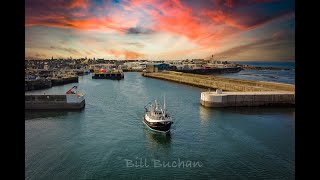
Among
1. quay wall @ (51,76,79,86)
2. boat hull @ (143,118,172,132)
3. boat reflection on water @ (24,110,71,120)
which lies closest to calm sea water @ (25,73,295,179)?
boat reflection on water @ (24,110,71,120)

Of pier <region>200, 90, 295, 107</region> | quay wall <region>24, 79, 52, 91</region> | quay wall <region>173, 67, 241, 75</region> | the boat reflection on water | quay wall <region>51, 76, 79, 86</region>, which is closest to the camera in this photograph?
the boat reflection on water

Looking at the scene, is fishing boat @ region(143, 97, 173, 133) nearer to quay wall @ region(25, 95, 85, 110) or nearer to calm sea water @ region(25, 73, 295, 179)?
calm sea water @ region(25, 73, 295, 179)

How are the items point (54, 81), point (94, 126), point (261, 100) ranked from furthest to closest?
1. point (54, 81)
2. point (261, 100)
3. point (94, 126)

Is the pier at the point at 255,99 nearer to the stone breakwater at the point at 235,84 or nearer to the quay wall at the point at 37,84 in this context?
the stone breakwater at the point at 235,84

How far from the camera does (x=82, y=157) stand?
9.61 meters

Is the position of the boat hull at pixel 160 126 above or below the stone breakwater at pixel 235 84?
below

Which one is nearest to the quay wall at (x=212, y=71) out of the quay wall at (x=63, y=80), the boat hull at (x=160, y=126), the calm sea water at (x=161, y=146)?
the quay wall at (x=63, y=80)

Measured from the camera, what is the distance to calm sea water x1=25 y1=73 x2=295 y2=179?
8.47 m

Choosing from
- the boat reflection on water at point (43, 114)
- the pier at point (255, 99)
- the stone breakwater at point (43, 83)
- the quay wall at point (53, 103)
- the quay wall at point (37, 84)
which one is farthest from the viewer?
the stone breakwater at point (43, 83)

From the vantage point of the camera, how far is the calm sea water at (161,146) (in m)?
8.47

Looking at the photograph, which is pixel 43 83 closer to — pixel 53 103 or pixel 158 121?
pixel 53 103
